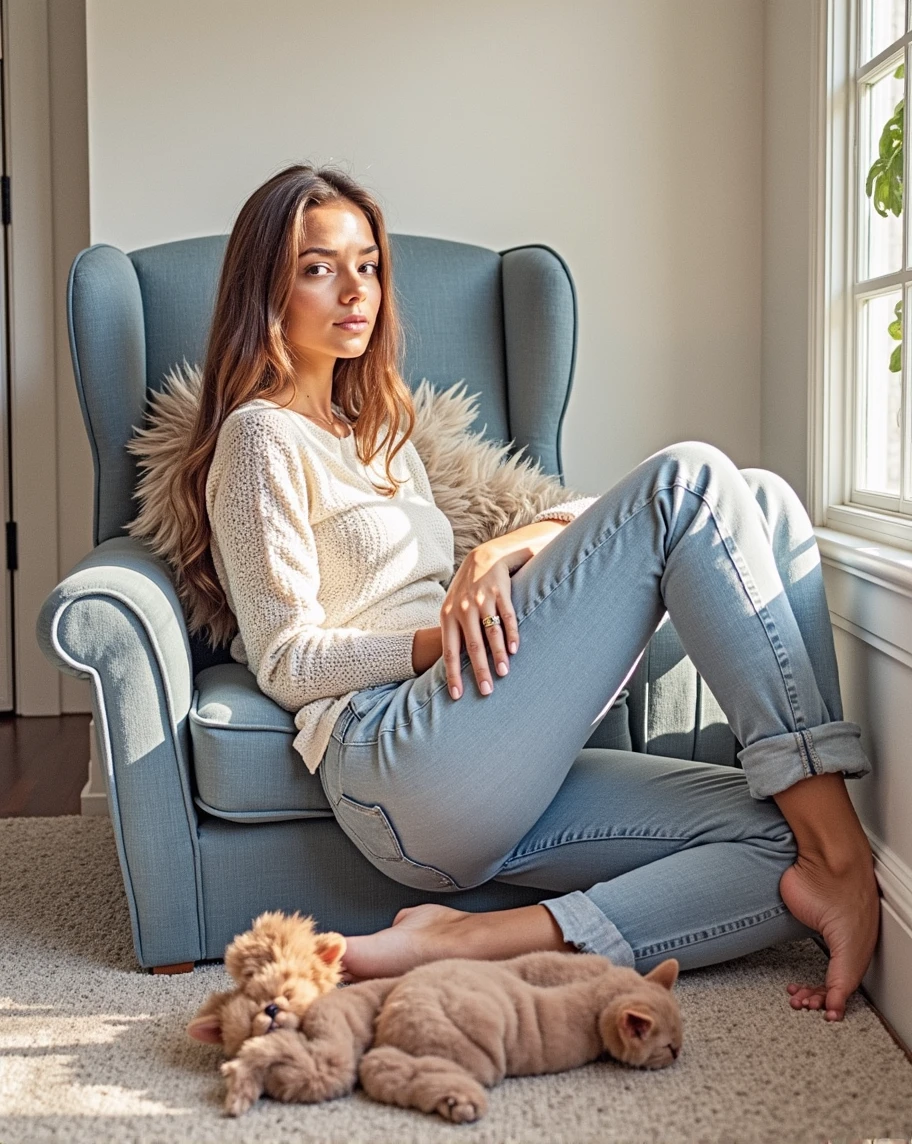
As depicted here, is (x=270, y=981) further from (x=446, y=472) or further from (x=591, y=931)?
(x=446, y=472)

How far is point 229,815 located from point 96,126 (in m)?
1.63

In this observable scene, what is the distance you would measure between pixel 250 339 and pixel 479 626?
0.59 metres

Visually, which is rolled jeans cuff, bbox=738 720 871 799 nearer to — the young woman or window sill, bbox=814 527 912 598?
the young woman

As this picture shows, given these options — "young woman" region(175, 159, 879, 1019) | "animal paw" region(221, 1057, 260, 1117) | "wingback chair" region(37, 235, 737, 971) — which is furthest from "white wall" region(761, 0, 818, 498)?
"animal paw" region(221, 1057, 260, 1117)

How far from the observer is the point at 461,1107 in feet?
4.03

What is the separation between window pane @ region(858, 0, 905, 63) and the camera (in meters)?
1.99

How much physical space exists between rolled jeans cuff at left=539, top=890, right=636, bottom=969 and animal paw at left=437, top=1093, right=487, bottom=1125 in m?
0.30

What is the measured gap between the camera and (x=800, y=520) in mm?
1683

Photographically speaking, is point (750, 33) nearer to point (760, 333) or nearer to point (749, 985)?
point (760, 333)

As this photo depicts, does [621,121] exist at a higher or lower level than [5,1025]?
higher

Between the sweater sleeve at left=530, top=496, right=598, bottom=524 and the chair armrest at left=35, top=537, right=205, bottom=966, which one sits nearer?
the chair armrest at left=35, top=537, right=205, bottom=966

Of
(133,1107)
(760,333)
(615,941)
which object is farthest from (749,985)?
(760,333)

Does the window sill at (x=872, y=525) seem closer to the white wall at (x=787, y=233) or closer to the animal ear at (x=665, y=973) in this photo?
the white wall at (x=787, y=233)

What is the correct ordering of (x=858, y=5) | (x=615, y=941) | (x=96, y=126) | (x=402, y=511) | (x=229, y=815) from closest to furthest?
(x=615, y=941) < (x=229, y=815) < (x=402, y=511) < (x=858, y=5) < (x=96, y=126)
